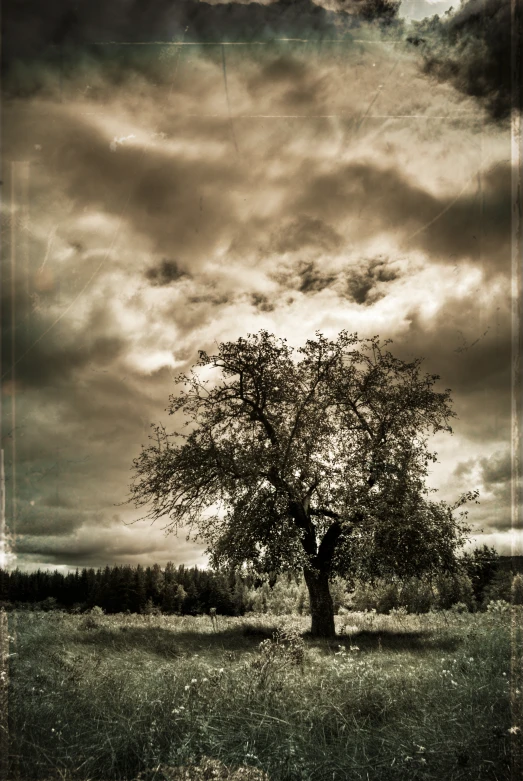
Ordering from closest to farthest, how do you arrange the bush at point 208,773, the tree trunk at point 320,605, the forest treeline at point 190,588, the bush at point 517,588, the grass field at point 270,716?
the bush at point 208,773 → the grass field at point 270,716 → the bush at point 517,588 → the forest treeline at point 190,588 → the tree trunk at point 320,605

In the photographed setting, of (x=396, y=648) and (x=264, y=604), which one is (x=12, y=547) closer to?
(x=396, y=648)

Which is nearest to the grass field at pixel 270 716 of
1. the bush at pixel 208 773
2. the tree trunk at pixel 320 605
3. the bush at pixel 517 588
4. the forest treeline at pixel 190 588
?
the bush at pixel 208 773

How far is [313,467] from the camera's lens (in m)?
13.6

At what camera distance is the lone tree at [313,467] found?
520 inches

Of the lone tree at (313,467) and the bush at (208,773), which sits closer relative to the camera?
the bush at (208,773)

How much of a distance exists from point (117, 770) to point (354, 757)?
87.4 inches

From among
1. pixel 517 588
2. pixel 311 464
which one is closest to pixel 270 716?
pixel 517 588

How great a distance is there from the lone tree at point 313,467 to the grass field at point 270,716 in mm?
4820

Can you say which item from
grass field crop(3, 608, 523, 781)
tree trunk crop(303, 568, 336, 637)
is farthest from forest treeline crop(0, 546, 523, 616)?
grass field crop(3, 608, 523, 781)

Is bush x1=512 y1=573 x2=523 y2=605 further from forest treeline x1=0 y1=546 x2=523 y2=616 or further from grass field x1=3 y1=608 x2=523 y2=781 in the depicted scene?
forest treeline x1=0 y1=546 x2=523 y2=616

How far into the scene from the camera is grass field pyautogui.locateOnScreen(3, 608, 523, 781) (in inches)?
181

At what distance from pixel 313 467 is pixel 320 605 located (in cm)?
420

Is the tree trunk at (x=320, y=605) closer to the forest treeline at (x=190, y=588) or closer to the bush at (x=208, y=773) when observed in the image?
the forest treeline at (x=190, y=588)

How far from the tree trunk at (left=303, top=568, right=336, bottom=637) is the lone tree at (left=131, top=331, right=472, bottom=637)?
32mm
